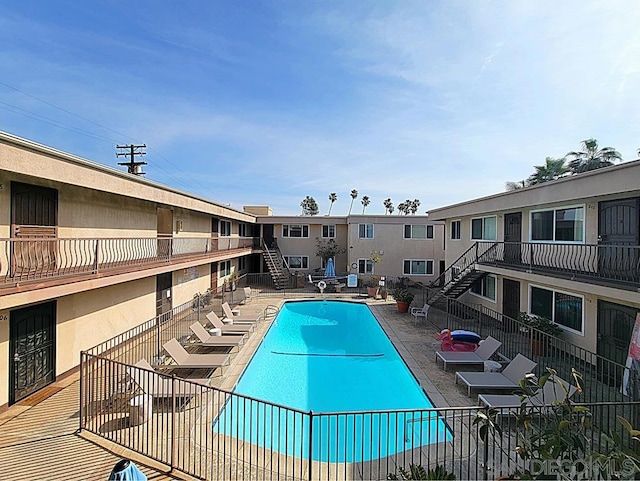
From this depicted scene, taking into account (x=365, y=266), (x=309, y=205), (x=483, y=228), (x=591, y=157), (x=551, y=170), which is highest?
(x=309, y=205)

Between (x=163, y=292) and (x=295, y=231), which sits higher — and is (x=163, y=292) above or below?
below

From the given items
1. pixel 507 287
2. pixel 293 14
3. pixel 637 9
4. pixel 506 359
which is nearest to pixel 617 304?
pixel 506 359

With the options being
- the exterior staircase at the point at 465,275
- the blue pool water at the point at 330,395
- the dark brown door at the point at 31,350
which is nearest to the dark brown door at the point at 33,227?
the dark brown door at the point at 31,350

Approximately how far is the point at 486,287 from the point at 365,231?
45.9 feet

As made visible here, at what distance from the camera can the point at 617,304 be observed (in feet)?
38.2

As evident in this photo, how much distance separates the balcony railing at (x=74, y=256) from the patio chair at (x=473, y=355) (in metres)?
11.6

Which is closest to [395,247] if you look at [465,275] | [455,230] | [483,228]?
[455,230]

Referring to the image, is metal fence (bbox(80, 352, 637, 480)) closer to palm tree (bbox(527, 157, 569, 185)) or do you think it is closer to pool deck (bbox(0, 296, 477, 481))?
pool deck (bbox(0, 296, 477, 481))

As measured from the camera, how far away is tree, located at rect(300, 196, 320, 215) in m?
90.1

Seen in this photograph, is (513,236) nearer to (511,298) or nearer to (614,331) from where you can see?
(511,298)

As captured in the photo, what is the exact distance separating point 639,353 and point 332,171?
25039 mm

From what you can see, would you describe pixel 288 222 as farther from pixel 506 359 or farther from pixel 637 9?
pixel 637 9

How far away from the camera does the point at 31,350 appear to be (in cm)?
1008

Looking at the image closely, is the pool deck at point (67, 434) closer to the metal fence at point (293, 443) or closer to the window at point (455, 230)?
the metal fence at point (293, 443)
